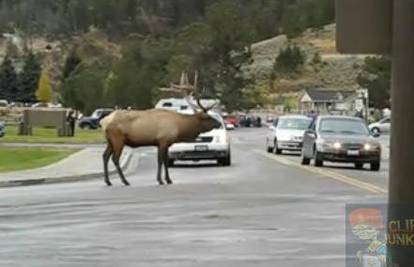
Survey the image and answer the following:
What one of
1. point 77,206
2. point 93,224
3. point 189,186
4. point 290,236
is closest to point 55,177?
point 189,186

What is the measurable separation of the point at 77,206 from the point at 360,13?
13.8m

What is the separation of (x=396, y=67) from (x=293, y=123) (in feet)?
125

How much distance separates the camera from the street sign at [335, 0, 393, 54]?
480cm

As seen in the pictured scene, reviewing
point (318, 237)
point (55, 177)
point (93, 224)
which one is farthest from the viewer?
point (55, 177)

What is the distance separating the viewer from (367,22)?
4.83 meters

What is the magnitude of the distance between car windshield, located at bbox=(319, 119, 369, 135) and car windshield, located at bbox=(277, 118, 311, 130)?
8626 mm

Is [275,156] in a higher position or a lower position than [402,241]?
lower

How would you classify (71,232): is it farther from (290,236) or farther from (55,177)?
(55,177)

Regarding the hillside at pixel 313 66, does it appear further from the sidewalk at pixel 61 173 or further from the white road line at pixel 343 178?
the sidewalk at pixel 61 173

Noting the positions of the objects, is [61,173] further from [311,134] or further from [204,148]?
[311,134]

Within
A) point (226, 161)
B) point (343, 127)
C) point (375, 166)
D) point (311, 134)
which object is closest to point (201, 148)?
point (226, 161)

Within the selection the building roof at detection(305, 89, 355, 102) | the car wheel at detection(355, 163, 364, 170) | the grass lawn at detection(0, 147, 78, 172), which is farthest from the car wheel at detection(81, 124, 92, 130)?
the building roof at detection(305, 89, 355, 102)

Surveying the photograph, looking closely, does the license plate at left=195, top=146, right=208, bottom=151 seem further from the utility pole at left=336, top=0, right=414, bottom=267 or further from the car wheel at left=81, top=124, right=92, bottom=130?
the car wheel at left=81, top=124, right=92, bottom=130

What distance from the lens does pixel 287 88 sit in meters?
172
